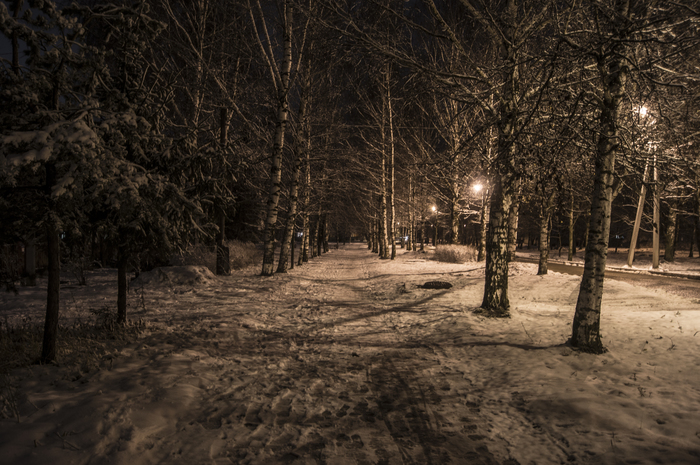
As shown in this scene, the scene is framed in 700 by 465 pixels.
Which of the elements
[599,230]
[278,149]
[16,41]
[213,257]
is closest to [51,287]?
[16,41]

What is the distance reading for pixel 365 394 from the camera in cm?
429

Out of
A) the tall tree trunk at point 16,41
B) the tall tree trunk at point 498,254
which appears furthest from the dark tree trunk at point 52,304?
the tall tree trunk at point 498,254

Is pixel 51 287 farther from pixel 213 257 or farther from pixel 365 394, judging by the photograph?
pixel 213 257

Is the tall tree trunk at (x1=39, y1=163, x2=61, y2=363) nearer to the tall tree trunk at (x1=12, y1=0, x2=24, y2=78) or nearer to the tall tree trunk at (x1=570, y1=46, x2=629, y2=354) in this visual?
the tall tree trunk at (x1=12, y1=0, x2=24, y2=78)

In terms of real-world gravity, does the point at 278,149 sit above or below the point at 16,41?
above

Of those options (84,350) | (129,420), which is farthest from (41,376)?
(129,420)

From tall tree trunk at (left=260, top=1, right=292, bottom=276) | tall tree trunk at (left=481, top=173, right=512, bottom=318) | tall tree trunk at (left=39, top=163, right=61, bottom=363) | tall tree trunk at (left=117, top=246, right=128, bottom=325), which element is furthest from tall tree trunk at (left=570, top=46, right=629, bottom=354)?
tall tree trunk at (left=260, top=1, right=292, bottom=276)

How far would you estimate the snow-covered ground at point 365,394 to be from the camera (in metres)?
3.02

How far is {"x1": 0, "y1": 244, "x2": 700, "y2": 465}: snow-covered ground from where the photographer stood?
9.92 ft

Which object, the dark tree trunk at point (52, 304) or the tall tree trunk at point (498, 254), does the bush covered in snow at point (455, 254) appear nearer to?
the tall tree trunk at point (498, 254)

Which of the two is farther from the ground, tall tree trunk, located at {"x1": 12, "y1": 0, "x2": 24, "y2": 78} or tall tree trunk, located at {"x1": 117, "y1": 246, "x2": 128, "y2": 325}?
tall tree trunk, located at {"x1": 12, "y1": 0, "x2": 24, "y2": 78}

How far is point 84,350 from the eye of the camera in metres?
4.70

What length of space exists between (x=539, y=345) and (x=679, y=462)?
3116 mm

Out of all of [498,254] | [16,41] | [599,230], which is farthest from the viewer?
[498,254]
